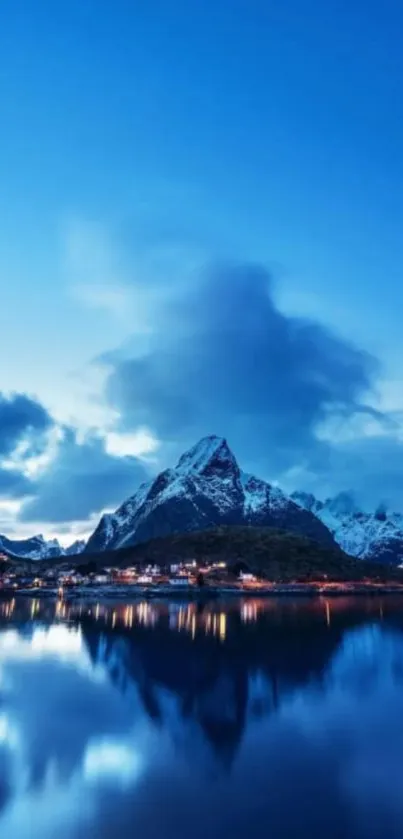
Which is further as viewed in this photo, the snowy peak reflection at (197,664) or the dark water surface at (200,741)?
the snowy peak reflection at (197,664)

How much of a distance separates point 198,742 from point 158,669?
67.1 ft

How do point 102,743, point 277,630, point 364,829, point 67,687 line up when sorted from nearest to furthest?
point 364,829 → point 102,743 → point 67,687 → point 277,630

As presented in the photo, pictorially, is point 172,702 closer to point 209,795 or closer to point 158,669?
point 158,669

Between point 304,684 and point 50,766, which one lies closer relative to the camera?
point 50,766

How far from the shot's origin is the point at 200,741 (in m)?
28.8

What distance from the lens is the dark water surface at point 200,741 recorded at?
19.9 metres

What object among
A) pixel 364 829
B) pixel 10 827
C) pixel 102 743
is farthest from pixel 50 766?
pixel 364 829

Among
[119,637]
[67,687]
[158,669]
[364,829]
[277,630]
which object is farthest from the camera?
[277,630]

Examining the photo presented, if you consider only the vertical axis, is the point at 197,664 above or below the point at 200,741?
above

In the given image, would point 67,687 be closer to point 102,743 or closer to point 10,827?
point 102,743

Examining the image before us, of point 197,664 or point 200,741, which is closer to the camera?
point 200,741

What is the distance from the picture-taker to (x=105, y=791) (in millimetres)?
22031

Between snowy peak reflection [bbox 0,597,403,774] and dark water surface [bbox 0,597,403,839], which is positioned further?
snowy peak reflection [bbox 0,597,403,774]

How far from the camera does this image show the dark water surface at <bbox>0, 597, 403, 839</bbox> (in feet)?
65.2
